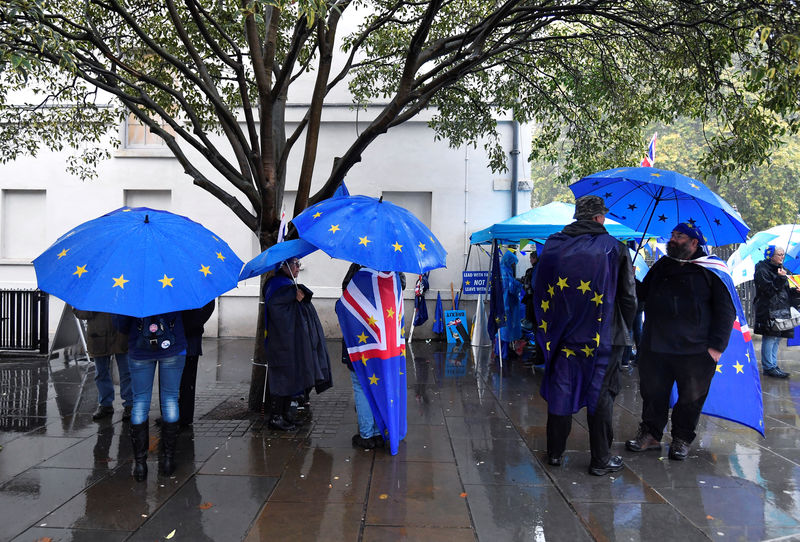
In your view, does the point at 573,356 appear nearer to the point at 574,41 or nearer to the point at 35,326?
the point at 574,41

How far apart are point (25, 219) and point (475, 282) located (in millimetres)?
9762

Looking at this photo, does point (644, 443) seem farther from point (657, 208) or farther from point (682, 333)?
point (657, 208)

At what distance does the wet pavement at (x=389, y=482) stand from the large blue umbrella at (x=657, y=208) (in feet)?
6.59

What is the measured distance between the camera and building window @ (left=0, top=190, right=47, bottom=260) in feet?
41.0

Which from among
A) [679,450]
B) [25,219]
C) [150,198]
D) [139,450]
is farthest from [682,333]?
[25,219]

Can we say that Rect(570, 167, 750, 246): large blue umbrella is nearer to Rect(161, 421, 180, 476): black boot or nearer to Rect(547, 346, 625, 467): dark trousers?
Rect(547, 346, 625, 467): dark trousers

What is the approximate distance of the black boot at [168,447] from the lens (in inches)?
176

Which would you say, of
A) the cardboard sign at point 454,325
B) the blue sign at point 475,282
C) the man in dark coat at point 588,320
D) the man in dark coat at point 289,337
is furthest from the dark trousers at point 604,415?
the cardboard sign at point 454,325

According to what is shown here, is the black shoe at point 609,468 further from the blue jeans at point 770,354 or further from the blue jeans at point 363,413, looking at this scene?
the blue jeans at point 770,354

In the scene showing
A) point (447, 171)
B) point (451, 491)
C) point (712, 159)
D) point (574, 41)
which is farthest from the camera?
point (447, 171)

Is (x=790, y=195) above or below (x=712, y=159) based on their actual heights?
above

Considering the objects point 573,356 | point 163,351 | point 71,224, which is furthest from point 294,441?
point 71,224

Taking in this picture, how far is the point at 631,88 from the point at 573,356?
18.5 ft

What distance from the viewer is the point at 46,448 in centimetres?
512
